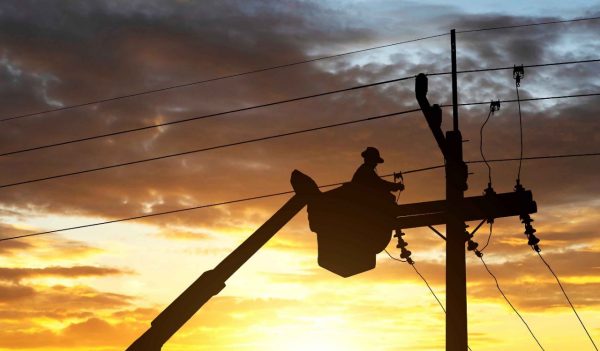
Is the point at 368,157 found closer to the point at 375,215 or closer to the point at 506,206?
the point at 375,215

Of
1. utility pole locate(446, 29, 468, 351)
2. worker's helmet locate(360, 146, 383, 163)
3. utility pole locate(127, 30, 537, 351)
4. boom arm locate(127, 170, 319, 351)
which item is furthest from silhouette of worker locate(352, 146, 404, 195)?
boom arm locate(127, 170, 319, 351)

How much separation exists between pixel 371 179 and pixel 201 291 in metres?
5.21

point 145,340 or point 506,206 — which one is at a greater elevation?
point 506,206

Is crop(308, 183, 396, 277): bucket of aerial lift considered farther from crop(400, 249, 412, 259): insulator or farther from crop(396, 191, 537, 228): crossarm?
crop(400, 249, 412, 259): insulator

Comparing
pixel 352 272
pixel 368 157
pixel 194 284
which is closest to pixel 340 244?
pixel 352 272

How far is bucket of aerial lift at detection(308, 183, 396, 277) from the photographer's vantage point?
12711 mm

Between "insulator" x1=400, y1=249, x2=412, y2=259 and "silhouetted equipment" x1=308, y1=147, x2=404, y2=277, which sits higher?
"insulator" x1=400, y1=249, x2=412, y2=259

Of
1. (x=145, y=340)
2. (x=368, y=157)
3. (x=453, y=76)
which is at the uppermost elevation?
(x=453, y=76)

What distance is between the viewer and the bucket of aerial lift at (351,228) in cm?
1271

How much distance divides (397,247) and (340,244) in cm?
314

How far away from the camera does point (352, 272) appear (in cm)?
1274

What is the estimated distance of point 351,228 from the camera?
1280 cm

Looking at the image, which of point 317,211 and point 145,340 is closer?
point 317,211

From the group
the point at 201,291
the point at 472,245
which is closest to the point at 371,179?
the point at 472,245
